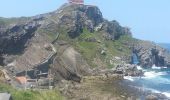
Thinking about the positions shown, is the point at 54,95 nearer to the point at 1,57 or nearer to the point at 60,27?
the point at 1,57

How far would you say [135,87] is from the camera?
406 feet

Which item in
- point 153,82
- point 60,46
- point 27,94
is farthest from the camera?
point 60,46

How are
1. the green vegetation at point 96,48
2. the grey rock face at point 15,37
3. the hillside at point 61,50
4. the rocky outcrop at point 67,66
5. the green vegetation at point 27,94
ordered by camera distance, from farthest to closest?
the green vegetation at point 96,48, the grey rock face at point 15,37, the hillside at point 61,50, the rocky outcrop at point 67,66, the green vegetation at point 27,94

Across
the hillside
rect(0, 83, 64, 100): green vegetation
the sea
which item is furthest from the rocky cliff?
rect(0, 83, 64, 100): green vegetation

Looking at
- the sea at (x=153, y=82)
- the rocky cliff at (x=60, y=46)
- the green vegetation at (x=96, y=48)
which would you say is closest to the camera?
the rocky cliff at (x=60, y=46)

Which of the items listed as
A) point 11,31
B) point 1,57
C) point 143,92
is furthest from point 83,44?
point 143,92

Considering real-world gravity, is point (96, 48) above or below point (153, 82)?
above

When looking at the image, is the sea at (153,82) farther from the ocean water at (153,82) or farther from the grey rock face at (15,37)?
the grey rock face at (15,37)

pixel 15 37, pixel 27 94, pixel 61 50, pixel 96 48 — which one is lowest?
pixel 27 94

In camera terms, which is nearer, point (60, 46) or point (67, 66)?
point (67, 66)

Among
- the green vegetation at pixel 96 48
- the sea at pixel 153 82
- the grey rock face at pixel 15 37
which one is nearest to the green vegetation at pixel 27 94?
the sea at pixel 153 82

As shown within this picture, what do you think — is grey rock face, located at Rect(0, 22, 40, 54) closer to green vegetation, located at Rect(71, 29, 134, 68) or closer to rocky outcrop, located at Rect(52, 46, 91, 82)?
rocky outcrop, located at Rect(52, 46, 91, 82)

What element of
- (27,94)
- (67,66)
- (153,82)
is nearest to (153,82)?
(153,82)

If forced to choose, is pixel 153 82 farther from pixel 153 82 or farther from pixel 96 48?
pixel 96 48
